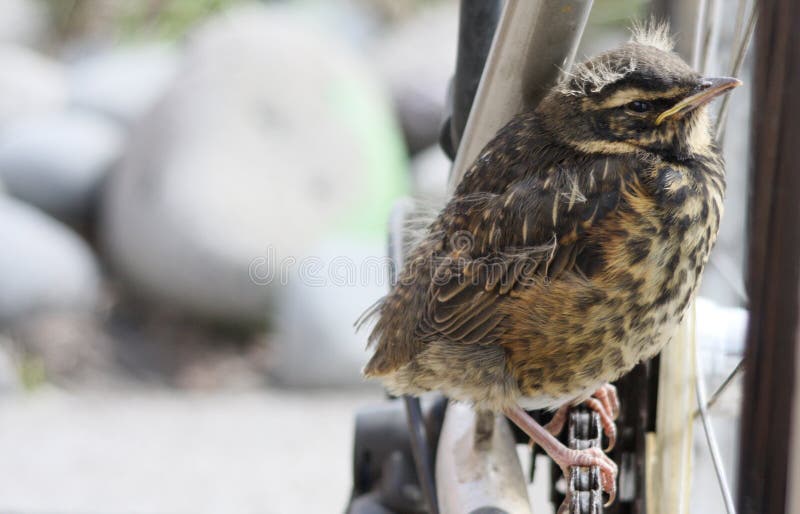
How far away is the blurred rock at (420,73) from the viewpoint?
17.8 feet

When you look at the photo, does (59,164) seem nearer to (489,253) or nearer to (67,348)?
(67,348)

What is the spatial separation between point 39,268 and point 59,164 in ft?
2.48

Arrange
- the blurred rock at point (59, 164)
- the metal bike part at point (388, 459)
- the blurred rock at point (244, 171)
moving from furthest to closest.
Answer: the blurred rock at point (59, 164)
the blurred rock at point (244, 171)
the metal bike part at point (388, 459)

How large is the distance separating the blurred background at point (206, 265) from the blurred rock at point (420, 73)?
0.01 meters

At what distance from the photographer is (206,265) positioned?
4.50 m

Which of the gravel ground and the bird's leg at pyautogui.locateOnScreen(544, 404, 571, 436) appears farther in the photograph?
the gravel ground

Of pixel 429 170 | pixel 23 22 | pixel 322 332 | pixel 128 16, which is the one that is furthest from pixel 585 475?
pixel 23 22

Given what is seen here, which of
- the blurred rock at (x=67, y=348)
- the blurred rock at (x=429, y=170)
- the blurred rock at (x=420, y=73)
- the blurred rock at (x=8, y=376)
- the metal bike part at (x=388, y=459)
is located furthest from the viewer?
the blurred rock at (x=420, y=73)

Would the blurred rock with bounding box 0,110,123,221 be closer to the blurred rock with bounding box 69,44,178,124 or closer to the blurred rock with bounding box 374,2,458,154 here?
the blurred rock with bounding box 69,44,178,124

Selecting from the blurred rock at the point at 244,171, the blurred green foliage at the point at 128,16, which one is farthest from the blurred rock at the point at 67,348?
the blurred green foliage at the point at 128,16

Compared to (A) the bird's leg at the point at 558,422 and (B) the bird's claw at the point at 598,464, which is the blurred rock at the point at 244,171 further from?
(B) the bird's claw at the point at 598,464

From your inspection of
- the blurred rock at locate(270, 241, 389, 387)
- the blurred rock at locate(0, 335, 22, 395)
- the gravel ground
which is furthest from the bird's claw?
the blurred rock at locate(0, 335, 22, 395)

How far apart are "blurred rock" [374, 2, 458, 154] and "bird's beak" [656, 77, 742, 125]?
408 cm

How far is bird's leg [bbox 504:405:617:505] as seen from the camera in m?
1.18
